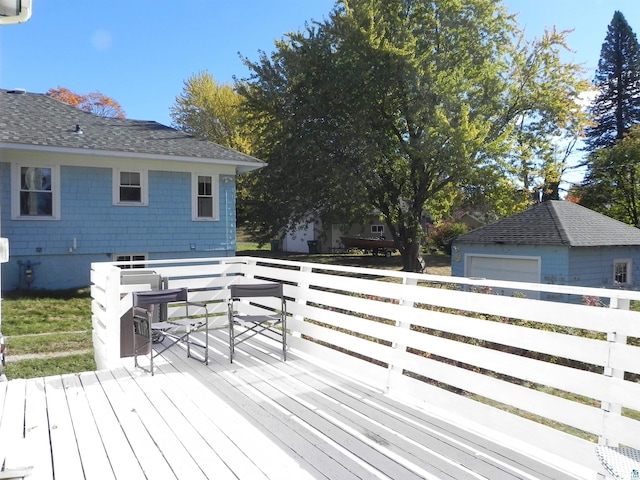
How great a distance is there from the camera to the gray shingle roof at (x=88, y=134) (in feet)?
37.0

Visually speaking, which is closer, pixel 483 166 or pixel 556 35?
pixel 483 166

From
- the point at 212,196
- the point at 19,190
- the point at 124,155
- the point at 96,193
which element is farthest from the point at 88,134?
the point at 212,196

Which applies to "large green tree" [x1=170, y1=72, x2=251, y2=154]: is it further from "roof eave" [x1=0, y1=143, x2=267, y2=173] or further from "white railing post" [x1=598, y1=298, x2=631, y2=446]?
"white railing post" [x1=598, y1=298, x2=631, y2=446]

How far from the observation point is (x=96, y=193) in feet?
39.4

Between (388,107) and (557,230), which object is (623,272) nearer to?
(557,230)

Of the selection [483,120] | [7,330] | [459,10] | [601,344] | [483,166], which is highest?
[459,10]

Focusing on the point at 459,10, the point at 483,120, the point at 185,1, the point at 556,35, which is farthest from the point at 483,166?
the point at 185,1

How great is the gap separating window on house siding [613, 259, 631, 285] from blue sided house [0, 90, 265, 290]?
11257 millimetres

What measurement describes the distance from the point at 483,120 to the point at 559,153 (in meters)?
7.00

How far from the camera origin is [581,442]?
258 cm

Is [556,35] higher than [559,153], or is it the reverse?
[556,35]

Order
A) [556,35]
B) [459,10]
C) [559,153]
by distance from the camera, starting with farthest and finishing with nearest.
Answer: [559,153], [556,35], [459,10]

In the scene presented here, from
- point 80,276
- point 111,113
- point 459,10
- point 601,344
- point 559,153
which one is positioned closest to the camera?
point 601,344

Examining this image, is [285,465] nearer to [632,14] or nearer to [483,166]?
[483,166]
